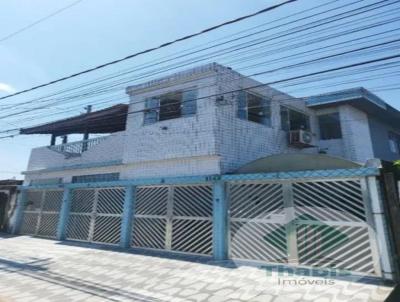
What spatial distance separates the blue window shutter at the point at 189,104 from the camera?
1092 centimetres

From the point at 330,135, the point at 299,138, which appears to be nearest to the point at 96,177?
the point at 299,138

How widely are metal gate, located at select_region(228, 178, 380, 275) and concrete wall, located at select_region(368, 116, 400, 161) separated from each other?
8.80 m

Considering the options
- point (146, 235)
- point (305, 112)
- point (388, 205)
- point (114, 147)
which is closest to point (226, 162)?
point (146, 235)

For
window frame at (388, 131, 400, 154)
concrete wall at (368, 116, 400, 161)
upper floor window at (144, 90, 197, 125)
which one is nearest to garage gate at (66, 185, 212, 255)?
upper floor window at (144, 90, 197, 125)

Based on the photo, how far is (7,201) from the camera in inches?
696

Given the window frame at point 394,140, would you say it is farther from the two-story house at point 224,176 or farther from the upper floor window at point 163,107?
the upper floor window at point 163,107

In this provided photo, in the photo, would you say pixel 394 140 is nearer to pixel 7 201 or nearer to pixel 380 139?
pixel 380 139

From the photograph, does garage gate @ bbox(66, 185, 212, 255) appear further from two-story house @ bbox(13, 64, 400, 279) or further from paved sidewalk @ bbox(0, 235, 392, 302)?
paved sidewalk @ bbox(0, 235, 392, 302)

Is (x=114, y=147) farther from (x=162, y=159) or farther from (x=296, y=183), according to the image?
(x=296, y=183)

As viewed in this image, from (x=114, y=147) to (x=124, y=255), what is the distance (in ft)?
17.9

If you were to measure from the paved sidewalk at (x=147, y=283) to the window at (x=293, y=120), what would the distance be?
8012 mm

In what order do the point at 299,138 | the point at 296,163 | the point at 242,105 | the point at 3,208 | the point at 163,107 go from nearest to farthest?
the point at 296,163 → the point at 242,105 → the point at 163,107 → the point at 299,138 → the point at 3,208

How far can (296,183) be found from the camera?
771 centimetres

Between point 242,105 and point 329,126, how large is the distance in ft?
20.6
